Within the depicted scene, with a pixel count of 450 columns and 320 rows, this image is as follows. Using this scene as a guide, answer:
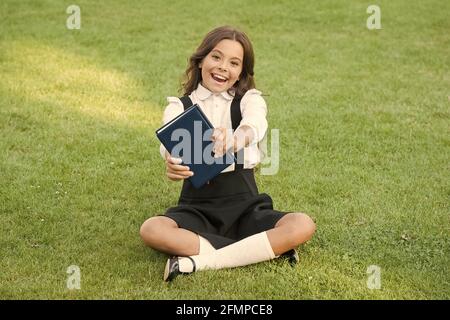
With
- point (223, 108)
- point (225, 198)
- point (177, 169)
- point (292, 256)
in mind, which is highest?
point (223, 108)

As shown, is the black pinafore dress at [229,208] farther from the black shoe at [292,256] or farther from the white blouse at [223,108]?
the black shoe at [292,256]

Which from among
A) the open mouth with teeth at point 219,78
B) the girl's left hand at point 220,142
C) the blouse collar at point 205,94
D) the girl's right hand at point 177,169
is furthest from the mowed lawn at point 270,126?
the open mouth with teeth at point 219,78

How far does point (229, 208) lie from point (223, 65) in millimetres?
711

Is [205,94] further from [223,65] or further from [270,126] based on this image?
[270,126]

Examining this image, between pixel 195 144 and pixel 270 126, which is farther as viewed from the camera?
pixel 270 126

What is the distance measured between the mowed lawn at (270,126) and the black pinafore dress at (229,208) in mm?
228

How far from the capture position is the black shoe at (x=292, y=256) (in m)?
3.31

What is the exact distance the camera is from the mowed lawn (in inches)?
127

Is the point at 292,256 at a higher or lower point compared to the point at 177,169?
lower

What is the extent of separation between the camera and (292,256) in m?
3.32

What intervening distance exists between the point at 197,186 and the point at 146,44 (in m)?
4.54

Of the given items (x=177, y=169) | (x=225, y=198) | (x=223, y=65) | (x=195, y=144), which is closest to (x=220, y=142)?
(x=195, y=144)

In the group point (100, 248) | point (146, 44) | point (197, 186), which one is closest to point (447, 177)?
point (197, 186)

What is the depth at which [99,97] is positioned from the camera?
19.7 feet
